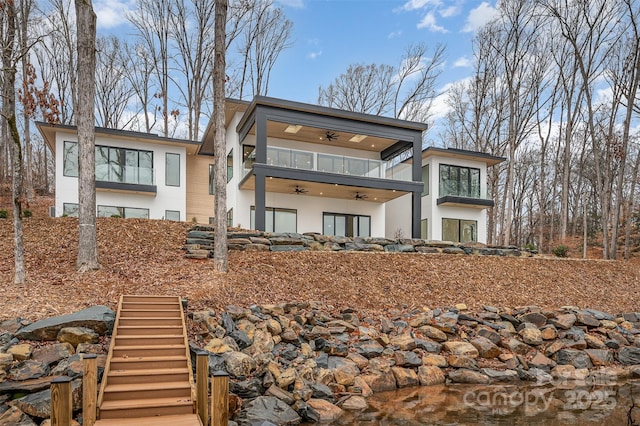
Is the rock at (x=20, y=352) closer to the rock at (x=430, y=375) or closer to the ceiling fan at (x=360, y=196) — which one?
the rock at (x=430, y=375)

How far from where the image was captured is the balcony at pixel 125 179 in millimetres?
18500

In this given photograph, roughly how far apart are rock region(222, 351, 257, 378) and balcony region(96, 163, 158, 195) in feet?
47.8

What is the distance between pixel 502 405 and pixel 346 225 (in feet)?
43.8

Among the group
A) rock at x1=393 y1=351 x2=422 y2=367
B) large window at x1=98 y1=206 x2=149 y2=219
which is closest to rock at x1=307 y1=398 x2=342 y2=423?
rock at x1=393 y1=351 x2=422 y2=367

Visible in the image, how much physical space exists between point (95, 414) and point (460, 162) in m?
20.9

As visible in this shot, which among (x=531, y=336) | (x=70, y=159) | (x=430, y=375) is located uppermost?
(x=70, y=159)

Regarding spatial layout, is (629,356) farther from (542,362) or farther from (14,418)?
(14,418)

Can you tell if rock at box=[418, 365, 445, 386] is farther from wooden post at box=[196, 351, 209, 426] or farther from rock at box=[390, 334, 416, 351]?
wooden post at box=[196, 351, 209, 426]

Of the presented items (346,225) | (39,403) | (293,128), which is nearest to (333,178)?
(293,128)

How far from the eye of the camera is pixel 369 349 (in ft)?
26.4

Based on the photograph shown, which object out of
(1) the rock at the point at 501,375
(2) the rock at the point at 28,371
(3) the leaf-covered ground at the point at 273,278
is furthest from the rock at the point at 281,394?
(1) the rock at the point at 501,375

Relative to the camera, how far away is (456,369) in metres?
8.16

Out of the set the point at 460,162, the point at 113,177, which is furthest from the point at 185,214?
the point at 460,162

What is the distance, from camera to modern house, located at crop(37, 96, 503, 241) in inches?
650
